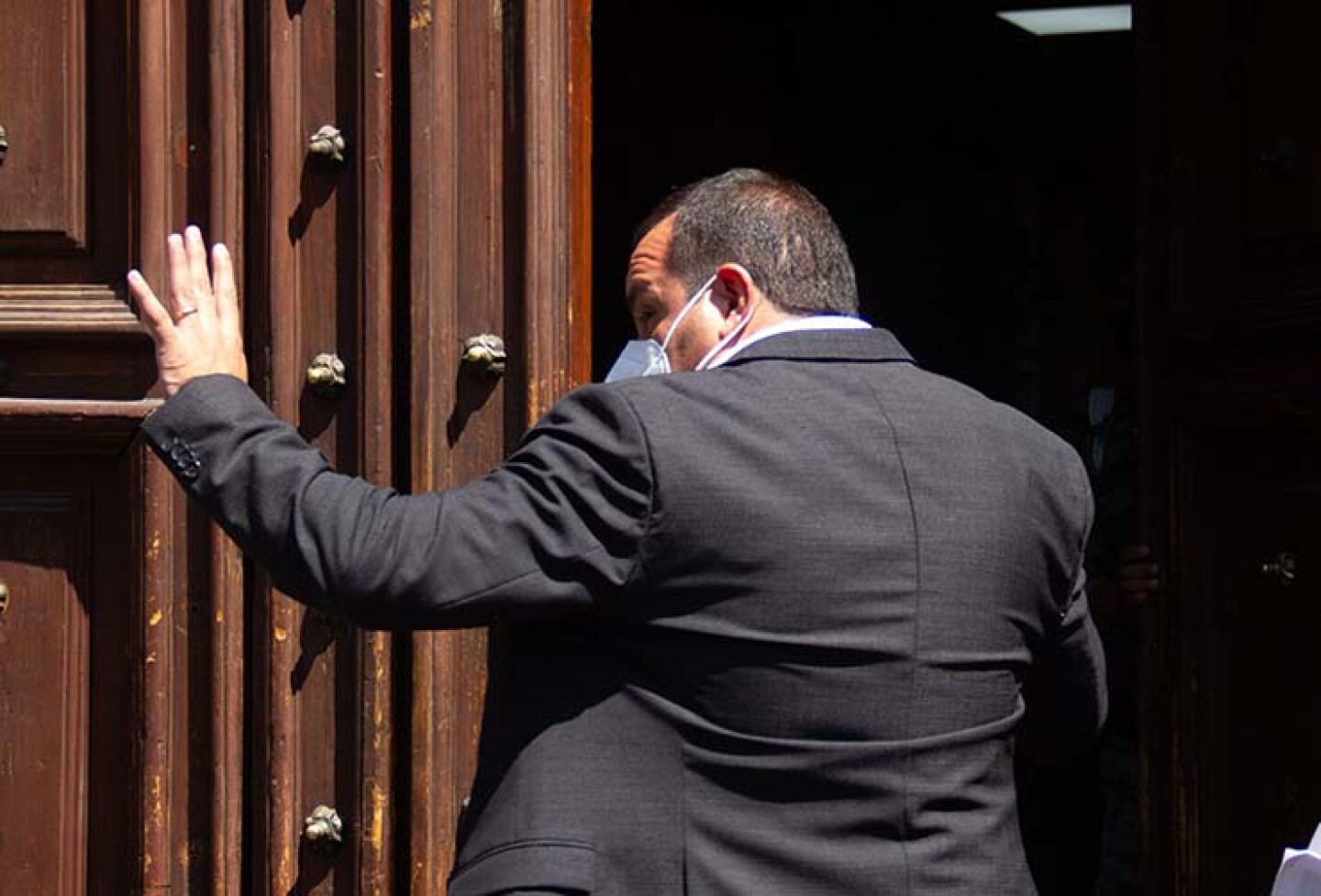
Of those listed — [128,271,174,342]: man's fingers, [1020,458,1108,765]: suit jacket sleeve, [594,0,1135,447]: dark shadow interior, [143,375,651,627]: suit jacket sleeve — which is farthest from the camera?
[594,0,1135,447]: dark shadow interior

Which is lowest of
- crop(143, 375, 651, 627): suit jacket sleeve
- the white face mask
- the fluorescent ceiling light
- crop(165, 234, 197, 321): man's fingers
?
crop(143, 375, 651, 627): suit jacket sleeve

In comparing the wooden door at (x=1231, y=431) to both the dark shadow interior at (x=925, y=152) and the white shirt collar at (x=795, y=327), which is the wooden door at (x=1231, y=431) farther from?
the white shirt collar at (x=795, y=327)

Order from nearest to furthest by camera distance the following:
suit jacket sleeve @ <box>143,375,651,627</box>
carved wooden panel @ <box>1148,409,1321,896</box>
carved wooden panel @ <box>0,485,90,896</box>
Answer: suit jacket sleeve @ <box>143,375,651,627</box>
carved wooden panel @ <box>0,485,90,896</box>
carved wooden panel @ <box>1148,409,1321,896</box>

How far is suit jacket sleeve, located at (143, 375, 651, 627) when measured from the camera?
7.88 ft

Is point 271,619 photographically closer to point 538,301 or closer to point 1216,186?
point 538,301

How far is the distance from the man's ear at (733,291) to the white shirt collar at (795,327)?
32mm

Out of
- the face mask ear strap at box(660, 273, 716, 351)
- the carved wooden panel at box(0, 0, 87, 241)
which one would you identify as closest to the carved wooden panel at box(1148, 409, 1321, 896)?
the face mask ear strap at box(660, 273, 716, 351)

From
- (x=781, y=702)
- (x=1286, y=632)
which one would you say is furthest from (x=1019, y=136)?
(x=781, y=702)

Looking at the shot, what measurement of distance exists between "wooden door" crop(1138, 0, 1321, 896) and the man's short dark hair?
1.24m

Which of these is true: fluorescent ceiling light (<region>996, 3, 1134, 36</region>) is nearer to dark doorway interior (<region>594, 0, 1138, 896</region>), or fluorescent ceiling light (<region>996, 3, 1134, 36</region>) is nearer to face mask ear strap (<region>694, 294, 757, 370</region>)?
dark doorway interior (<region>594, 0, 1138, 896</region>)

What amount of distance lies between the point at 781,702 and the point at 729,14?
128 inches

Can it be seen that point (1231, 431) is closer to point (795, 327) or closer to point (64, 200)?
point (795, 327)

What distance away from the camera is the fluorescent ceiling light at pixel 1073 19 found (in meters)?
6.45

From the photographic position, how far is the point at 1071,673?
2838 mm
